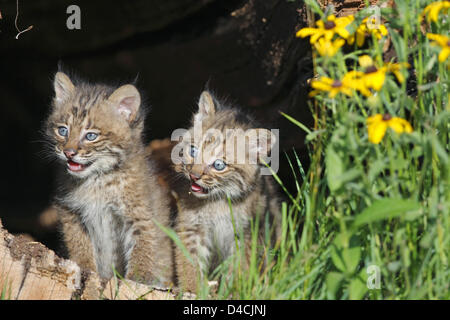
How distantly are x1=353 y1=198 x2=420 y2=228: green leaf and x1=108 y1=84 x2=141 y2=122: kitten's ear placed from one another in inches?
98.2

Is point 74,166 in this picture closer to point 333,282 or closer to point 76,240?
point 76,240

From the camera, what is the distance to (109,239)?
16.4 feet

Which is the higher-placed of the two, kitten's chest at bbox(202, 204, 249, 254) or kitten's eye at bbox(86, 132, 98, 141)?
A: kitten's eye at bbox(86, 132, 98, 141)

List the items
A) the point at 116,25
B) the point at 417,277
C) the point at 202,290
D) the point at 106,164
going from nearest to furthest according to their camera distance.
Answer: the point at 417,277, the point at 202,290, the point at 106,164, the point at 116,25

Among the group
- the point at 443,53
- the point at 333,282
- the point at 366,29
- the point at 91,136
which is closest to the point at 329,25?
the point at 366,29

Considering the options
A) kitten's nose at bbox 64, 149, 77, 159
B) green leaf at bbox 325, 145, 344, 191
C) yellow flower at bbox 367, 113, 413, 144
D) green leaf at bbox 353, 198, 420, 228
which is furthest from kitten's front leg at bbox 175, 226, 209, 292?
yellow flower at bbox 367, 113, 413, 144

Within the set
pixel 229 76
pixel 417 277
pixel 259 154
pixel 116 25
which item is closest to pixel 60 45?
pixel 116 25

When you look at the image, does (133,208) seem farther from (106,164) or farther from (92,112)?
(92,112)

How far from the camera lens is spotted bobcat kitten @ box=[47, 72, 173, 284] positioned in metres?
4.67

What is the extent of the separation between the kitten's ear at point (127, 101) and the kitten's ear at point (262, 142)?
3.24 feet

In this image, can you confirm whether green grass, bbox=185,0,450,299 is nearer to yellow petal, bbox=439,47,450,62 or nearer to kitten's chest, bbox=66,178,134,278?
yellow petal, bbox=439,47,450,62

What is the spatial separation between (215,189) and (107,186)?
877 mm

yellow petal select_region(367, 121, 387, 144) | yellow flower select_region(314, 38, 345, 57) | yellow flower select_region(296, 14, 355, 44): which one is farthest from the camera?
yellow flower select_region(296, 14, 355, 44)
